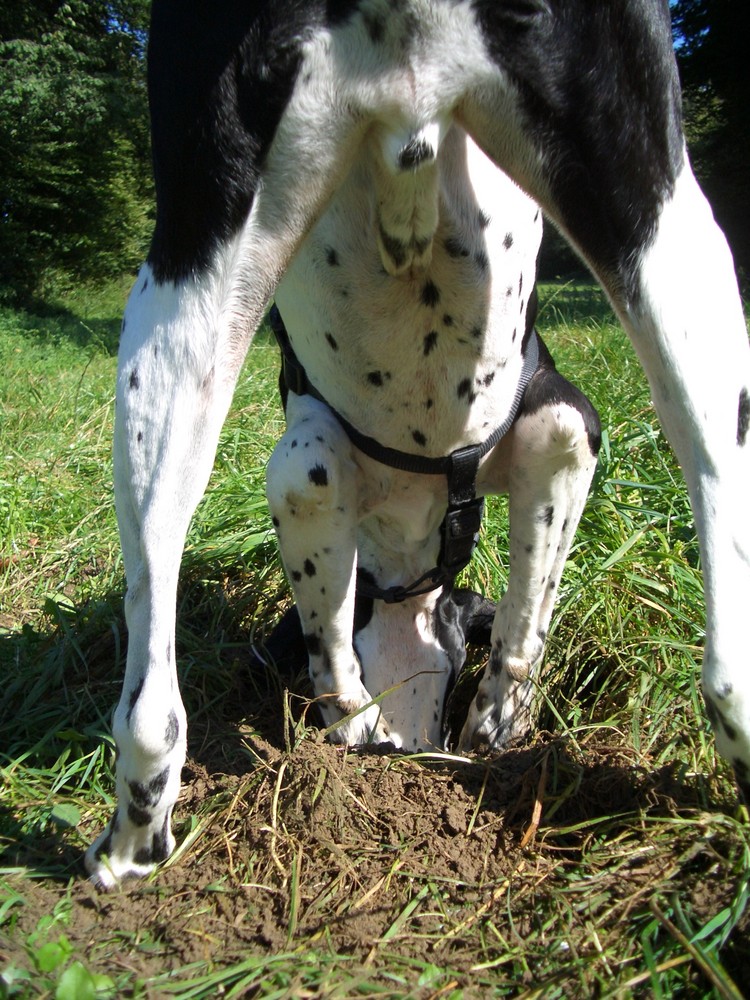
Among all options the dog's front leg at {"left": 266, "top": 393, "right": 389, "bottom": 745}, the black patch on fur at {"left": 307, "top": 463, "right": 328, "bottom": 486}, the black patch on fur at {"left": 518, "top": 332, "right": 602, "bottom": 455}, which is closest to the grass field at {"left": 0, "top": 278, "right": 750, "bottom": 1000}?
the dog's front leg at {"left": 266, "top": 393, "right": 389, "bottom": 745}

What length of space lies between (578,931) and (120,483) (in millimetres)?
1135

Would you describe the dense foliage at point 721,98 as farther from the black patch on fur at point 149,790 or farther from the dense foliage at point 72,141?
the black patch on fur at point 149,790

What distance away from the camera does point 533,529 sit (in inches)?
86.4

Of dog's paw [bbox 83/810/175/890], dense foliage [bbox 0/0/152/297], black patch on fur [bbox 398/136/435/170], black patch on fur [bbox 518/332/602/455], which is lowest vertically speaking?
dog's paw [bbox 83/810/175/890]

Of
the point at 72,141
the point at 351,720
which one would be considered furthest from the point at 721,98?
the point at 351,720

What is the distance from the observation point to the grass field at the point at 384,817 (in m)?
1.42

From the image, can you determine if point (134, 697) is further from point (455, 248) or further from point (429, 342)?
point (455, 248)

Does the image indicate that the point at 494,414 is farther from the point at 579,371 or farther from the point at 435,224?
the point at 579,371

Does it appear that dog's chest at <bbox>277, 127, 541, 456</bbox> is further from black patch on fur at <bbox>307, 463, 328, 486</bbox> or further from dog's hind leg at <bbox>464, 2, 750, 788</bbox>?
dog's hind leg at <bbox>464, 2, 750, 788</bbox>

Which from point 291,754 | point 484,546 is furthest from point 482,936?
point 484,546

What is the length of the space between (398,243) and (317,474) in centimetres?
61

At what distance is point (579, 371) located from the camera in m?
4.78

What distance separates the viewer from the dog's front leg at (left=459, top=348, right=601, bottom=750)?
6.97 feet

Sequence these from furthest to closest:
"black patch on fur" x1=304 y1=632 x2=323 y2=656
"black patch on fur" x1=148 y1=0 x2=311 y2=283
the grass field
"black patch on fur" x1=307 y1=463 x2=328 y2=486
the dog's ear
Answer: the dog's ear → "black patch on fur" x1=304 y1=632 x2=323 y2=656 → "black patch on fur" x1=307 y1=463 x2=328 y2=486 → the grass field → "black patch on fur" x1=148 y1=0 x2=311 y2=283
